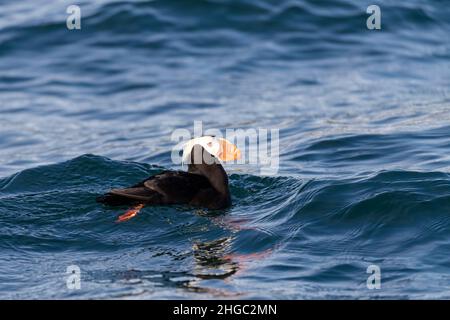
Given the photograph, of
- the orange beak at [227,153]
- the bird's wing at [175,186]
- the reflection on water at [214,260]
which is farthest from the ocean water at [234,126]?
the orange beak at [227,153]

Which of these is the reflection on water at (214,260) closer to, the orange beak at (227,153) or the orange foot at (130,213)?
the orange foot at (130,213)

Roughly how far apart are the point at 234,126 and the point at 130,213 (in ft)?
12.7

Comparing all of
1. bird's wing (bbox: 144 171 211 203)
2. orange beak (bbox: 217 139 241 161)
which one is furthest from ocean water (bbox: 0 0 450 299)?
orange beak (bbox: 217 139 241 161)

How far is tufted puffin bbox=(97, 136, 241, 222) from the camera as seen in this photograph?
827 cm

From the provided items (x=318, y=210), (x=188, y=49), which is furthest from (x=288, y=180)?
(x=188, y=49)

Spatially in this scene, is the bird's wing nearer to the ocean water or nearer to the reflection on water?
the ocean water

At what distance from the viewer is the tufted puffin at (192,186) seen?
8.27 m

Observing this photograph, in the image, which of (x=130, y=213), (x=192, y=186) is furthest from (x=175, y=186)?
(x=130, y=213)

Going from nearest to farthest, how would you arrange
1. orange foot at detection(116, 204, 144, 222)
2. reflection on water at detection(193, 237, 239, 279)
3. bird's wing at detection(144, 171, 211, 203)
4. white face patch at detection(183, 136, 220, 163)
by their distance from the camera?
reflection on water at detection(193, 237, 239, 279)
orange foot at detection(116, 204, 144, 222)
bird's wing at detection(144, 171, 211, 203)
white face patch at detection(183, 136, 220, 163)

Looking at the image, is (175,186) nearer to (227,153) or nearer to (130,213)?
(130,213)

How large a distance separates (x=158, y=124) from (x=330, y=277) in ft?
19.7

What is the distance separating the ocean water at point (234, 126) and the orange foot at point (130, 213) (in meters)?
0.05

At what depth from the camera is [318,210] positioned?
27.0 feet

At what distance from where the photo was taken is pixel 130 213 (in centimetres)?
829
